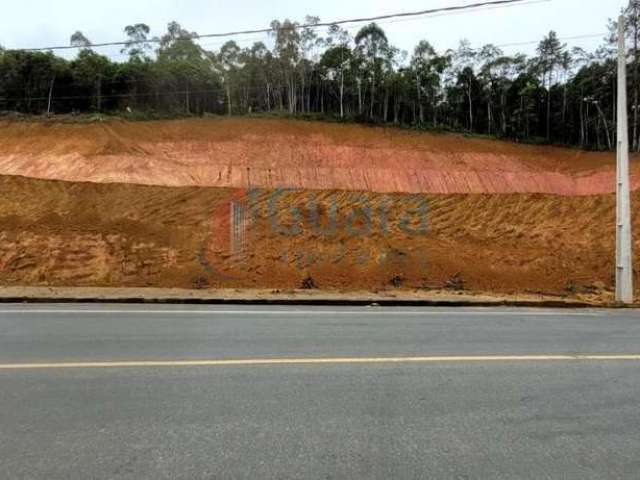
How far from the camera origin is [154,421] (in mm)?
4070

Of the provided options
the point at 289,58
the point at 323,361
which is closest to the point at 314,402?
the point at 323,361

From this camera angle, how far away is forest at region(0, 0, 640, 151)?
155 ft

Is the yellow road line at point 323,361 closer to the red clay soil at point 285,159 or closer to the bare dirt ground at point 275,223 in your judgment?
the bare dirt ground at point 275,223

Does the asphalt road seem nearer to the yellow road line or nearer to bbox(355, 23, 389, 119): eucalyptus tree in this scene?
the yellow road line

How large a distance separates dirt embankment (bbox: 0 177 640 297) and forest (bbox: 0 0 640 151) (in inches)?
1125

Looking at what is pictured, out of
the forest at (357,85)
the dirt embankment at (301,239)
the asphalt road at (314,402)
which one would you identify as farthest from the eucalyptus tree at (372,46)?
the asphalt road at (314,402)

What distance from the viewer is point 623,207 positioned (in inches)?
486

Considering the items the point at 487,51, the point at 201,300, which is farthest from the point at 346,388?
the point at 487,51

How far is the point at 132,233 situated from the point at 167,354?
437 inches

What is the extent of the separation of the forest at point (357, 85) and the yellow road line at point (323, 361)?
1684 inches

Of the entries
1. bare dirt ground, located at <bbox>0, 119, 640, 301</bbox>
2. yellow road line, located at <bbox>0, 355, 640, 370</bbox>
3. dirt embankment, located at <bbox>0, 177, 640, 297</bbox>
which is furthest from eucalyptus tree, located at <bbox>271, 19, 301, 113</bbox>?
yellow road line, located at <bbox>0, 355, 640, 370</bbox>

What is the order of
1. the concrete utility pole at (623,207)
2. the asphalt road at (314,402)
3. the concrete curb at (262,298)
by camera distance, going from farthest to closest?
the concrete utility pole at (623,207) < the concrete curb at (262,298) < the asphalt road at (314,402)

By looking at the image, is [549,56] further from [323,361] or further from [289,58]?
[323,361]

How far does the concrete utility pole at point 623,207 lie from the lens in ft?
39.8
